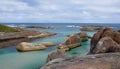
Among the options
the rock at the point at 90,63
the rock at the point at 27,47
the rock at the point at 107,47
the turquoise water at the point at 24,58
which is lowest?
the turquoise water at the point at 24,58

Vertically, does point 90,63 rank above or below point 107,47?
above

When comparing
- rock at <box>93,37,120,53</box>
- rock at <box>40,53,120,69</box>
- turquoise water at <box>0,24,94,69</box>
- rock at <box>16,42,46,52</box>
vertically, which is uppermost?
rock at <box>40,53,120,69</box>

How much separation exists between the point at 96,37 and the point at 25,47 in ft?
51.2

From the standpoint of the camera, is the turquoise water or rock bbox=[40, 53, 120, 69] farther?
the turquoise water

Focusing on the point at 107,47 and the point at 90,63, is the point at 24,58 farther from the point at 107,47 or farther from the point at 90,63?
the point at 90,63

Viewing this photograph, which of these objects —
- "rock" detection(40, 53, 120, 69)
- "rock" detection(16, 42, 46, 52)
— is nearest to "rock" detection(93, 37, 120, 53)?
"rock" detection(40, 53, 120, 69)

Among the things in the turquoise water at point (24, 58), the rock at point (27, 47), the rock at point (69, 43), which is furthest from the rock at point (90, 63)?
the rock at point (69, 43)

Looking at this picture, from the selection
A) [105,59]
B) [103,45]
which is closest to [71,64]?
[105,59]

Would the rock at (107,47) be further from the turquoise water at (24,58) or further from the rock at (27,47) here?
the rock at (27,47)

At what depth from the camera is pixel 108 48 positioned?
16.0 metres

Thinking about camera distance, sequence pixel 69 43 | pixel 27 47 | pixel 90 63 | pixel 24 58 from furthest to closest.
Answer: pixel 69 43 → pixel 27 47 → pixel 24 58 → pixel 90 63

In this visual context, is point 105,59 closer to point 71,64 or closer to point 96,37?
point 71,64

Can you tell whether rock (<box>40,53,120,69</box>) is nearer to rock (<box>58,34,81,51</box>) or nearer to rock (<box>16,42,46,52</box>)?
rock (<box>16,42,46,52</box>)

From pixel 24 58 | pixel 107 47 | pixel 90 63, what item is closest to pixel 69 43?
pixel 24 58
